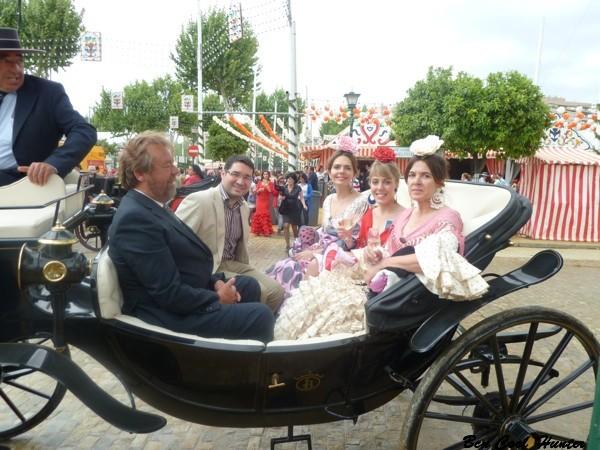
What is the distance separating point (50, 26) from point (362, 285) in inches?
982

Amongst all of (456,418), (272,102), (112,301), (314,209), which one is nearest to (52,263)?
(112,301)

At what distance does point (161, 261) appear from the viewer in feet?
6.68

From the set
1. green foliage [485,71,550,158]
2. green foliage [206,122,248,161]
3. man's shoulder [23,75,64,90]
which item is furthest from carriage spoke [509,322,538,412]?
green foliage [206,122,248,161]

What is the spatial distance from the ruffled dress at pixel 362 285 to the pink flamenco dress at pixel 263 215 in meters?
8.98

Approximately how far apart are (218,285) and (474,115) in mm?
11903

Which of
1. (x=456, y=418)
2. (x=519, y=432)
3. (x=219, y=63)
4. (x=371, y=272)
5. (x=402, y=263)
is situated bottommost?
(x=519, y=432)

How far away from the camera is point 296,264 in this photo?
3385 mm

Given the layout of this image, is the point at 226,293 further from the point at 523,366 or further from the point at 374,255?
the point at 523,366

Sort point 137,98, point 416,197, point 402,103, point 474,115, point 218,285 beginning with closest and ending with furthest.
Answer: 1. point 218,285
2. point 416,197
3. point 474,115
4. point 402,103
5. point 137,98

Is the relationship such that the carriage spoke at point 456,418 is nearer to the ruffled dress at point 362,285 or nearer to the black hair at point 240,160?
the ruffled dress at point 362,285

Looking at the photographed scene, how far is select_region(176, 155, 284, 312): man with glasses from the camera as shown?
11.2 feet

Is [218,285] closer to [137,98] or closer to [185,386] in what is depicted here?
[185,386]

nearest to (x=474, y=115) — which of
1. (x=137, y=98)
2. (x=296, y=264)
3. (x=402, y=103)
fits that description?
(x=402, y=103)

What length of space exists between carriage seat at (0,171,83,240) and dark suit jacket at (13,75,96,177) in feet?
0.38
